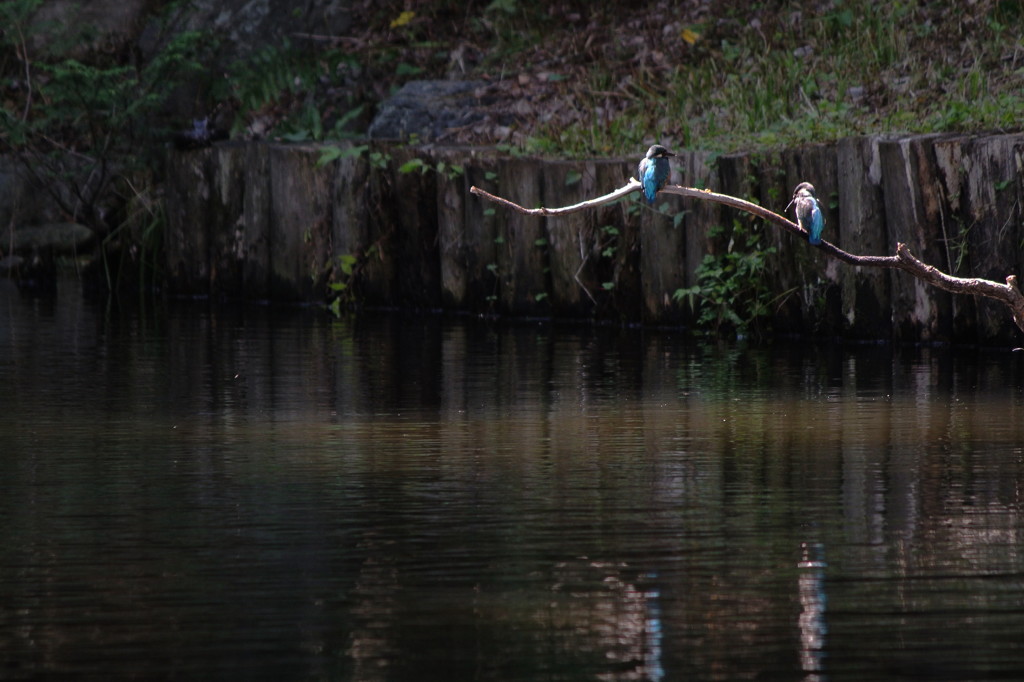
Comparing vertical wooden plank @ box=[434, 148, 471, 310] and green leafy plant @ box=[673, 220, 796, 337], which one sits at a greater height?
vertical wooden plank @ box=[434, 148, 471, 310]

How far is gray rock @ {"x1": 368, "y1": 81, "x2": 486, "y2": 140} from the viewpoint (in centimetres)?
1619

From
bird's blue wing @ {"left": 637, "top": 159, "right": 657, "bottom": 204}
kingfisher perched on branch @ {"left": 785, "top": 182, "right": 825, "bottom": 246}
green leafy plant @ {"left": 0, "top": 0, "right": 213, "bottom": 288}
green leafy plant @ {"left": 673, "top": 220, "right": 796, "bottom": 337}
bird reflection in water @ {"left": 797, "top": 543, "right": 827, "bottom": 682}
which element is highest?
green leafy plant @ {"left": 0, "top": 0, "right": 213, "bottom": 288}

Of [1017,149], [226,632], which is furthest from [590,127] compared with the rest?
[226,632]

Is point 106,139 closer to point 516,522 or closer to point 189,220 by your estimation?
point 189,220

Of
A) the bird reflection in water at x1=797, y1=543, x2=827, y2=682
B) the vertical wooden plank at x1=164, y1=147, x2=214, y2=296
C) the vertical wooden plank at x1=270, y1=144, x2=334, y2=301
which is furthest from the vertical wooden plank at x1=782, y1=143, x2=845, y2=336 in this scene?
the bird reflection in water at x1=797, y1=543, x2=827, y2=682

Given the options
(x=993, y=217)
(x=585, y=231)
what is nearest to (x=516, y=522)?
(x=993, y=217)

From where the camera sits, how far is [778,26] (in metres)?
16.1

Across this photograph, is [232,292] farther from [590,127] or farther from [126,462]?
[126,462]

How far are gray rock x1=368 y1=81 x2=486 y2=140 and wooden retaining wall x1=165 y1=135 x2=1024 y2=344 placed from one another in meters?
0.90

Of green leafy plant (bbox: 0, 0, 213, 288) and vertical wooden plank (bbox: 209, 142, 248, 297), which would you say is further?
green leafy plant (bbox: 0, 0, 213, 288)

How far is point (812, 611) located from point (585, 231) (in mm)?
9009

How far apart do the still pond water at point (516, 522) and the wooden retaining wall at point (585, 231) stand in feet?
3.44

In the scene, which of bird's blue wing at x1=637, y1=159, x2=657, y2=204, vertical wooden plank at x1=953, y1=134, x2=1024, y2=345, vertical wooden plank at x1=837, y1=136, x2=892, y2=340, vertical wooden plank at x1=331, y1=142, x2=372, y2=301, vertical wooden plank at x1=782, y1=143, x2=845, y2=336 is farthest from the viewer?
vertical wooden plank at x1=331, y1=142, x2=372, y2=301

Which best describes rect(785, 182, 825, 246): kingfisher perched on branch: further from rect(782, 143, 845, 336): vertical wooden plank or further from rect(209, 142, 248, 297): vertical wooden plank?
rect(209, 142, 248, 297): vertical wooden plank
